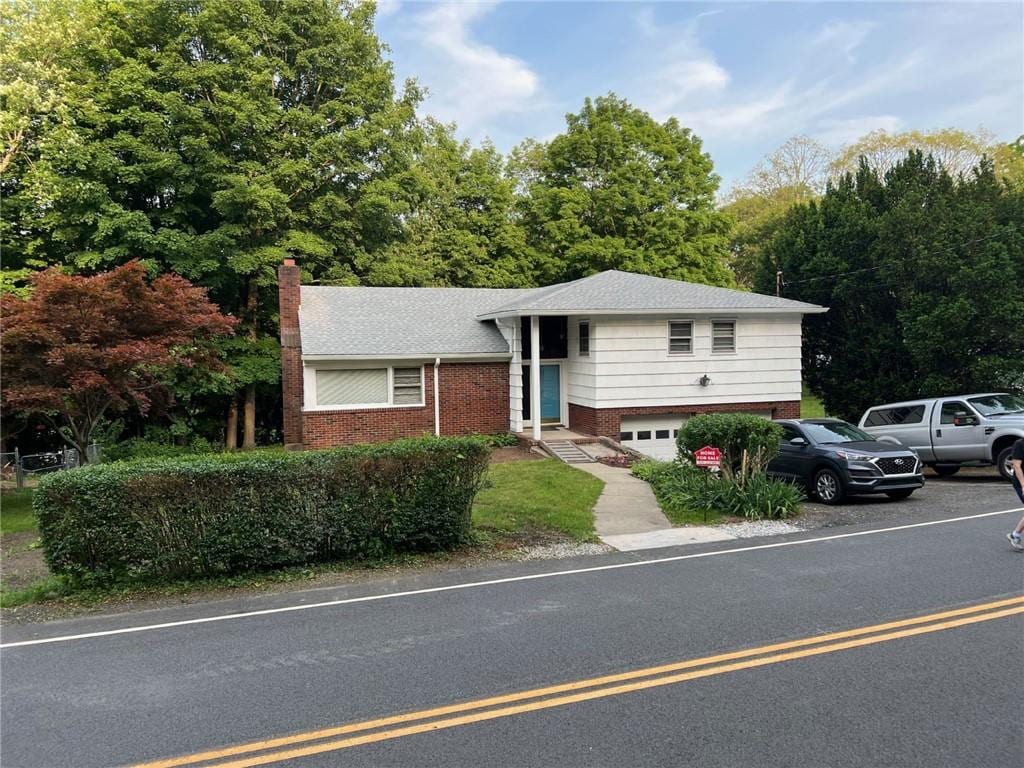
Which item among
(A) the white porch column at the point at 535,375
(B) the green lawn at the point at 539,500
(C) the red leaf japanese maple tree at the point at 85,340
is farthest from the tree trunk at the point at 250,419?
(B) the green lawn at the point at 539,500

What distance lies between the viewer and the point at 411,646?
5.54 m

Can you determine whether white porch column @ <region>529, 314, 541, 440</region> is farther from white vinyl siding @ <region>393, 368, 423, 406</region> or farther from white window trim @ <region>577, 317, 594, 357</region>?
white vinyl siding @ <region>393, 368, 423, 406</region>

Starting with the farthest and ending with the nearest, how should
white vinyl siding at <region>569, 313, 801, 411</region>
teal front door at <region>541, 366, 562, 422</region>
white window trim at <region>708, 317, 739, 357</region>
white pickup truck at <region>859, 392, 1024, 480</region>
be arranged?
teal front door at <region>541, 366, 562, 422</region>
white window trim at <region>708, 317, 739, 357</region>
white vinyl siding at <region>569, 313, 801, 411</region>
white pickup truck at <region>859, 392, 1024, 480</region>

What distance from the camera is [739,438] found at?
11.7 metres

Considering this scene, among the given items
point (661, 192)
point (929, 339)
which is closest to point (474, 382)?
point (929, 339)

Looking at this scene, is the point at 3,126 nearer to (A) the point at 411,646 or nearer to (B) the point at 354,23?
(B) the point at 354,23

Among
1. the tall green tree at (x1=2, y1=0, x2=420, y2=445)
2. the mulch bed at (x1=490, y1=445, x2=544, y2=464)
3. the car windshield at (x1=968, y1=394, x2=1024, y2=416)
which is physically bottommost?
the mulch bed at (x1=490, y1=445, x2=544, y2=464)

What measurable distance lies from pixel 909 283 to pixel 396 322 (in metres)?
15.8

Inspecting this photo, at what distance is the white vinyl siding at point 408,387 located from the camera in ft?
61.7

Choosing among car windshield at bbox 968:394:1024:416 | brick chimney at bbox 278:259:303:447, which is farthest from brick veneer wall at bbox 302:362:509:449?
car windshield at bbox 968:394:1024:416

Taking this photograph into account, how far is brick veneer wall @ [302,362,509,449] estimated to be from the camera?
17.9m

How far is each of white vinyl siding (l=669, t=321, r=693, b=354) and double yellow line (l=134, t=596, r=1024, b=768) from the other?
13169mm

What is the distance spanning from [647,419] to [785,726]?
14894mm

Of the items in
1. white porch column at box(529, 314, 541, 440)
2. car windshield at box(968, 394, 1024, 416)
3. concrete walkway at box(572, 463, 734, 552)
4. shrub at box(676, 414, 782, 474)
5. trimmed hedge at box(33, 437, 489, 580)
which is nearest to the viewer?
trimmed hedge at box(33, 437, 489, 580)
